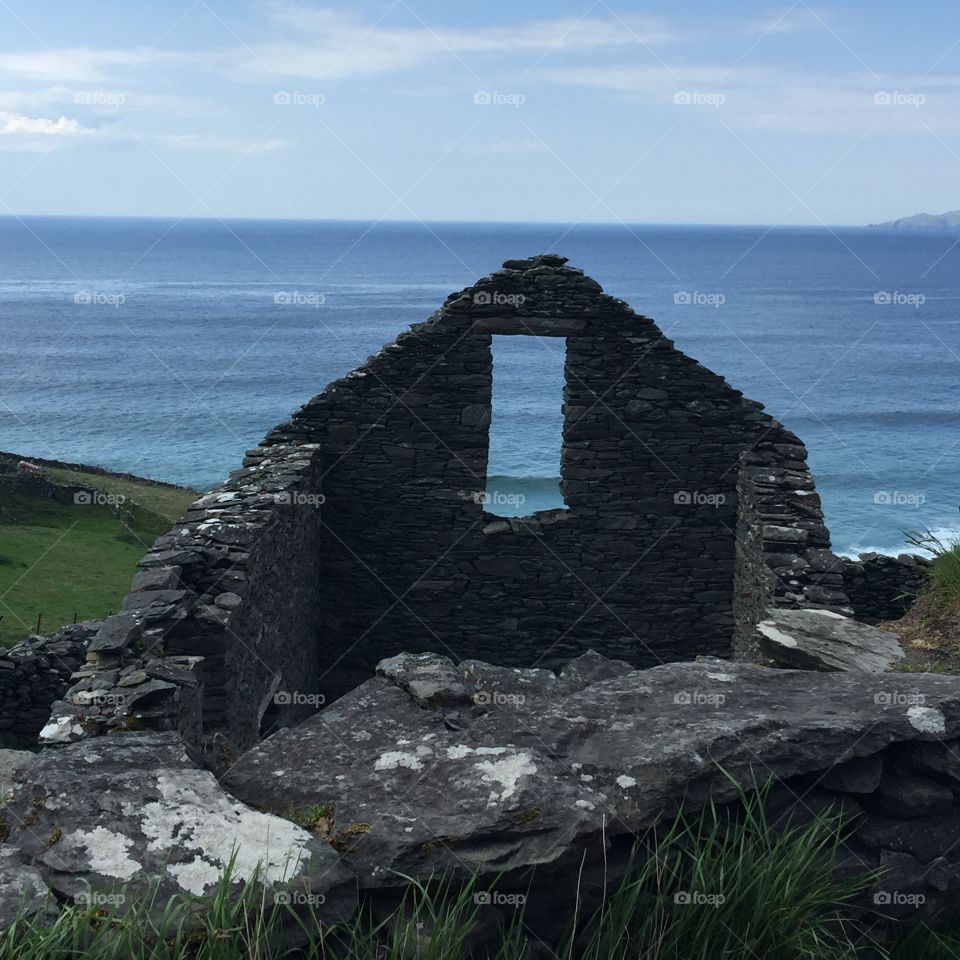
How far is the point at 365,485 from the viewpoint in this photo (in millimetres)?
12867

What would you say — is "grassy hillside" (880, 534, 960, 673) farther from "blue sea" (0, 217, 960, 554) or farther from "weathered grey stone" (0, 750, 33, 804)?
"blue sea" (0, 217, 960, 554)
